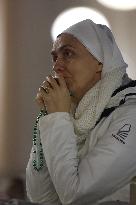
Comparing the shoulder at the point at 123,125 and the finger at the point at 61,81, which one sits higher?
the finger at the point at 61,81

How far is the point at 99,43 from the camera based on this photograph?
51.9 inches

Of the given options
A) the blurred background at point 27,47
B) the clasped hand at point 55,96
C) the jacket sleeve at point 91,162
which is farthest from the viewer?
the blurred background at point 27,47

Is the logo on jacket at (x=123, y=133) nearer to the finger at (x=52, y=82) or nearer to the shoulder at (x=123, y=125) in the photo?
the shoulder at (x=123, y=125)

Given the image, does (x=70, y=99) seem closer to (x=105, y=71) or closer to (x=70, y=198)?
(x=105, y=71)

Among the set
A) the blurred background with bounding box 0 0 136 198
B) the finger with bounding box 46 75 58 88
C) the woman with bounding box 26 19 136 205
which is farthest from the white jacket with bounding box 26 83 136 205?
the blurred background with bounding box 0 0 136 198

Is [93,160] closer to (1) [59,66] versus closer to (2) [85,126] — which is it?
(2) [85,126]

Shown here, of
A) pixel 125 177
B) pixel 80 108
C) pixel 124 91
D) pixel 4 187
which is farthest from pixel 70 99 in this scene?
pixel 4 187

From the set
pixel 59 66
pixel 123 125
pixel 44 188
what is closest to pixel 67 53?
pixel 59 66

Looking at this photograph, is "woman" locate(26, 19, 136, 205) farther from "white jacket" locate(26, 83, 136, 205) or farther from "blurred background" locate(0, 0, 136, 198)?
"blurred background" locate(0, 0, 136, 198)

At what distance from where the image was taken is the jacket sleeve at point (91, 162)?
1.08 m

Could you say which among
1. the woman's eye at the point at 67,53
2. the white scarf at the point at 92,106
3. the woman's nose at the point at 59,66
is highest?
the woman's eye at the point at 67,53

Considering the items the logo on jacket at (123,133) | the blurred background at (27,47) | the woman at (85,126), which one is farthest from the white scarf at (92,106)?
the blurred background at (27,47)

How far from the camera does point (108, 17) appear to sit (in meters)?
3.56

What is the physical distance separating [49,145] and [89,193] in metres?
0.17
